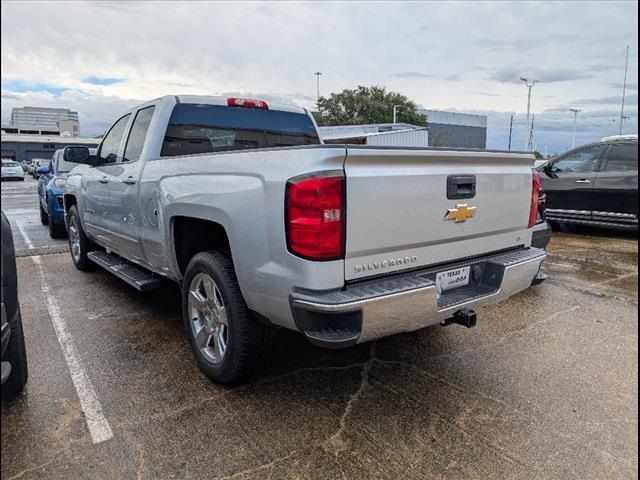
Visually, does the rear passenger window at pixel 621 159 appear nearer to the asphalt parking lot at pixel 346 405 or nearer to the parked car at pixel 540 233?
the parked car at pixel 540 233

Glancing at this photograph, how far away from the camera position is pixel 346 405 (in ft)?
10.1

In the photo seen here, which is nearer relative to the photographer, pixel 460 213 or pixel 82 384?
pixel 460 213

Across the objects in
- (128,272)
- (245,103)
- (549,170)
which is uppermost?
(245,103)

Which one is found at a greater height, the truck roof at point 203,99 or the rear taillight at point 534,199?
the truck roof at point 203,99

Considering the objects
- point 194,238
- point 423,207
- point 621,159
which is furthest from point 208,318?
point 621,159

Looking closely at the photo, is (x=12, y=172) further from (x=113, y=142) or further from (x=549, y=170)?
(x=549, y=170)

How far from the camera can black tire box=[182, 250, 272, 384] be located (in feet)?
9.96

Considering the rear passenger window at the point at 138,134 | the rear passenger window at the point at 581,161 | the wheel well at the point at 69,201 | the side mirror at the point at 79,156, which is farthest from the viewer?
the rear passenger window at the point at 581,161

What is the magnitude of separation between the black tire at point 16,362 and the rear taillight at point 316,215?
176 cm

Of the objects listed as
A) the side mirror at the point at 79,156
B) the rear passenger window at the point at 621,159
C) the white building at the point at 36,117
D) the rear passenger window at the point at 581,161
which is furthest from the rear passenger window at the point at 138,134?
the rear passenger window at the point at 581,161

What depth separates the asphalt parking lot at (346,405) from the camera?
8.30ft

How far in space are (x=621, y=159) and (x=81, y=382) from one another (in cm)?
860

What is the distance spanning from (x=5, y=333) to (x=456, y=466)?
2104 millimetres

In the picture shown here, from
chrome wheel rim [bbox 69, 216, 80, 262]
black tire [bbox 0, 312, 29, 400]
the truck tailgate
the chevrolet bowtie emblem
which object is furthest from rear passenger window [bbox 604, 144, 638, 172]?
black tire [bbox 0, 312, 29, 400]
